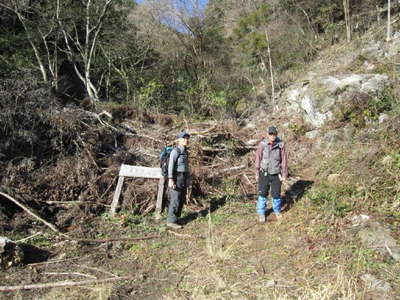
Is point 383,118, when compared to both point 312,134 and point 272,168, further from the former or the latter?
point 272,168

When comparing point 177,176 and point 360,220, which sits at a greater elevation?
point 177,176

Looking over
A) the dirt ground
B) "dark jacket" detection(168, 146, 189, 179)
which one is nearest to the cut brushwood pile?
the dirt ground

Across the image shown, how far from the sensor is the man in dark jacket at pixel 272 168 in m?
5.46

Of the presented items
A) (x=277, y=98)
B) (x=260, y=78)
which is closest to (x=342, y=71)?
(x=277, y=98)

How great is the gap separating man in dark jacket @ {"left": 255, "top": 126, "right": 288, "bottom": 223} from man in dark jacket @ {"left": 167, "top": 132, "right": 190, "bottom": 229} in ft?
4.38

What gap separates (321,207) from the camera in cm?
529

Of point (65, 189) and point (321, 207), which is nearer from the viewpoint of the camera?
point (321, 207)

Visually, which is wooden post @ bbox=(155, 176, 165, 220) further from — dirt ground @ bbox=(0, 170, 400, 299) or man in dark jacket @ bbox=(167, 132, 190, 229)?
man in dark jacket @ bbox=(167, 132, 190, 229)

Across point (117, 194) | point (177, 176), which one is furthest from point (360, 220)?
point (117, 194)

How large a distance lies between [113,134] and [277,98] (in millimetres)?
6418

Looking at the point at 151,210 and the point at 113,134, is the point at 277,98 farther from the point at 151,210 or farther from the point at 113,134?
the point at 151,210

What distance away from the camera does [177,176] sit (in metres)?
5.62

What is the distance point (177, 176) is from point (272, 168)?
1.69m

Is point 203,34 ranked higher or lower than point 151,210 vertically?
higher
